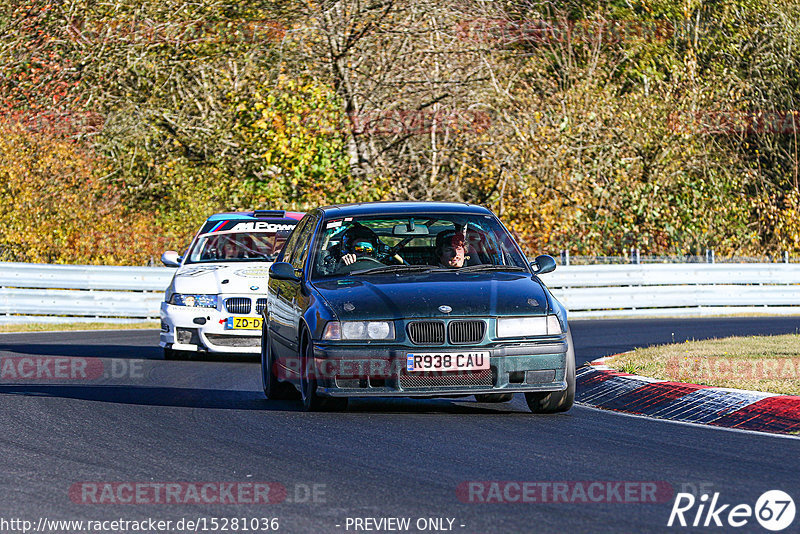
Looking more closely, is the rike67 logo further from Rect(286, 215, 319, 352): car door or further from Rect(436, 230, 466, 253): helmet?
Rect(436, 230, 466, 253): helmet

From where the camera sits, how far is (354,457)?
26.3 feet

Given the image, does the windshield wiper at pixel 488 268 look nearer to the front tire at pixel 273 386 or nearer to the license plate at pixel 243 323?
the front tire at pixel 273 386

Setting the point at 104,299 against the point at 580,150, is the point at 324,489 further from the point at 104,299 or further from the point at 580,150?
the point at 580,150

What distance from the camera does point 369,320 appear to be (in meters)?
9.64

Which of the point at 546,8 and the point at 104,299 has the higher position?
the point at 546,8

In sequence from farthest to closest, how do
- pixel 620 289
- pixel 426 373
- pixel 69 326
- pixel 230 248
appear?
pixel 620 289, pixel 69 326, pixel 230 248, pixel 426 373

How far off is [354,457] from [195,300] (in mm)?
7948

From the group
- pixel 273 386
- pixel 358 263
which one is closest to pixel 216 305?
pixel 273 386

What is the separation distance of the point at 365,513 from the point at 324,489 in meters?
0.71

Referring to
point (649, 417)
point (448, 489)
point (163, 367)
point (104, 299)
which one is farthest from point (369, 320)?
point (104, 299)

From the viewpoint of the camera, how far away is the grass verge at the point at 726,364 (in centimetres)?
1114

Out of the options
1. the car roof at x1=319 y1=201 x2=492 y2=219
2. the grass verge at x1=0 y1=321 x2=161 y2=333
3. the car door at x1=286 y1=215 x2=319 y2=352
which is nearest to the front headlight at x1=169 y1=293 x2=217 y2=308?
the car door at x1=286 y1=215 x2=319 y2=352

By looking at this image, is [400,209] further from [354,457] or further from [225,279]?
[225,279]

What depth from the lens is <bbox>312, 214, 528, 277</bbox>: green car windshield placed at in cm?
1089
